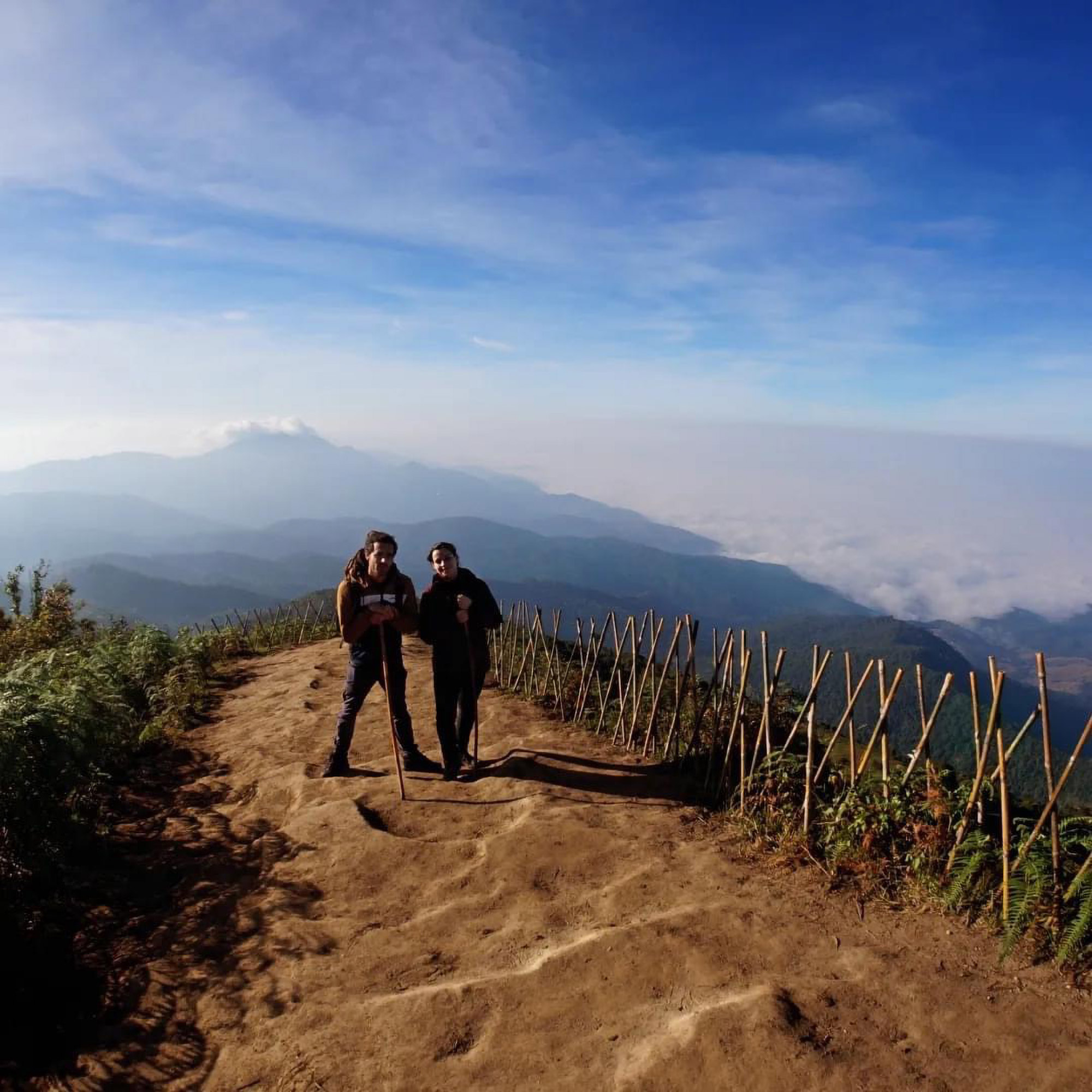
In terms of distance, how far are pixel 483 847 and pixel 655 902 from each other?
126 centimetres

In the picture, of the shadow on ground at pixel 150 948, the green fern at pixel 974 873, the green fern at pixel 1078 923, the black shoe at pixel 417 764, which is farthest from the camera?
the black shoe at pixel 417 764

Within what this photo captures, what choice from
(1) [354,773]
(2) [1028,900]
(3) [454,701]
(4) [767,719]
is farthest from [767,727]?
(1) [354,773]

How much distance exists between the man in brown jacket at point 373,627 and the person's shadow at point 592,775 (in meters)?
0.72

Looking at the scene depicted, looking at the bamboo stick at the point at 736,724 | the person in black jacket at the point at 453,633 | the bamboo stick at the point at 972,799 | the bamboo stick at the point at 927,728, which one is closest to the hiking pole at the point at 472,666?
the person in black jacket at the point at 453,633

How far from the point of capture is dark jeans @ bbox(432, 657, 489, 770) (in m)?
5.55

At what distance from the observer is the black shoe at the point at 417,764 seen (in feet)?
19.3

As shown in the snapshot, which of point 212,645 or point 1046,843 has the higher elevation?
point 1046,843

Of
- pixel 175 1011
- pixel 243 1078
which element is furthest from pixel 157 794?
pixel 243 1078

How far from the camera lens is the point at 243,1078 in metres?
2.84

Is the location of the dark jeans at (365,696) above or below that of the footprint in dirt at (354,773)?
above

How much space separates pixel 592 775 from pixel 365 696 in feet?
6.88

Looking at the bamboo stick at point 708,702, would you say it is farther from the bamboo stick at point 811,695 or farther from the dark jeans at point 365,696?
the dark jeans at point 365,696

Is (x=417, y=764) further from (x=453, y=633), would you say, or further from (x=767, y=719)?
(x=767, y=719)

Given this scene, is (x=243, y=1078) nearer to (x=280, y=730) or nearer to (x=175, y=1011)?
(x=175, y=1011)
